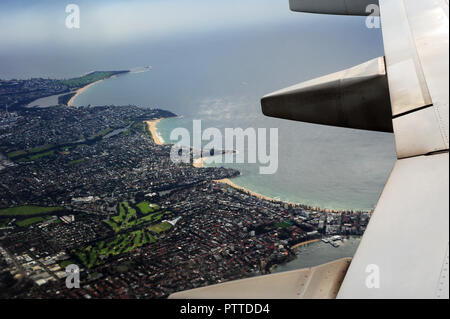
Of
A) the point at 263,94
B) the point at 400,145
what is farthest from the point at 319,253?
the point at 263,94

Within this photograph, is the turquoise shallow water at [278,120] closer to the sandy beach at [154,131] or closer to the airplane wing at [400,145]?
the sandy beach at [154,131]

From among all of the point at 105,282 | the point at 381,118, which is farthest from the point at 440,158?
the point at 105,282

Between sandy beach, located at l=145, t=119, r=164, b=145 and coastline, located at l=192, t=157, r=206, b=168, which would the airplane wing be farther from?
sandy beach, located at l=145, t=119, r=164, b=145

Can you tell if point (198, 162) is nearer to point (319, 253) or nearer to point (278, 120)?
point (278, 120)
